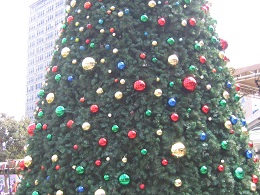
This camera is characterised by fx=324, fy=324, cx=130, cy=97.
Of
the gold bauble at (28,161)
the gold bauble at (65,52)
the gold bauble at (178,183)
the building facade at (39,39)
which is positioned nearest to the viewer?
the gold bauble at (178,183)

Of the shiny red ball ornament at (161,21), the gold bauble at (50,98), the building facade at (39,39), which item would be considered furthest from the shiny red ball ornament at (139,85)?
the building facade at (39,39)

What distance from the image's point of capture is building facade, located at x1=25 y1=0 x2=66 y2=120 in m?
86.6

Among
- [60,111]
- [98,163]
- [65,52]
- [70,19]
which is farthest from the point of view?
[70,19]

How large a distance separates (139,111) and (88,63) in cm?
62

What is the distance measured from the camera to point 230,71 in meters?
3.13

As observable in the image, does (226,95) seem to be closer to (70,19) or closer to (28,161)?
(70,19)

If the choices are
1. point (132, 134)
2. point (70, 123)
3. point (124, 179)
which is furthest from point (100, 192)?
point (70, 123)

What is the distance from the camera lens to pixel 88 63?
2.77 metres

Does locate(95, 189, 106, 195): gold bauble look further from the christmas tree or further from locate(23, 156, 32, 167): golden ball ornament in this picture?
locate(23, 156, 32, 167): golden ball ornament

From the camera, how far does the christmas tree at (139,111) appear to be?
2498 millimetres

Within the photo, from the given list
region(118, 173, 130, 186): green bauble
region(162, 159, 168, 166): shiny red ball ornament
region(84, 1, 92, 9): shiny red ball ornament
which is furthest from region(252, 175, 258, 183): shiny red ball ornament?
region(84, 1, 92, 9): shiny red ball ornament

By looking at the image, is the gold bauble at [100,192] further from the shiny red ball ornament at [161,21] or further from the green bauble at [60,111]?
the shiny red ball ornament at [161,21]

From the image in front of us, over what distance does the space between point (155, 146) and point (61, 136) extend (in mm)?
805

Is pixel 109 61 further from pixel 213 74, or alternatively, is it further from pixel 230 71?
pixel 230 71
